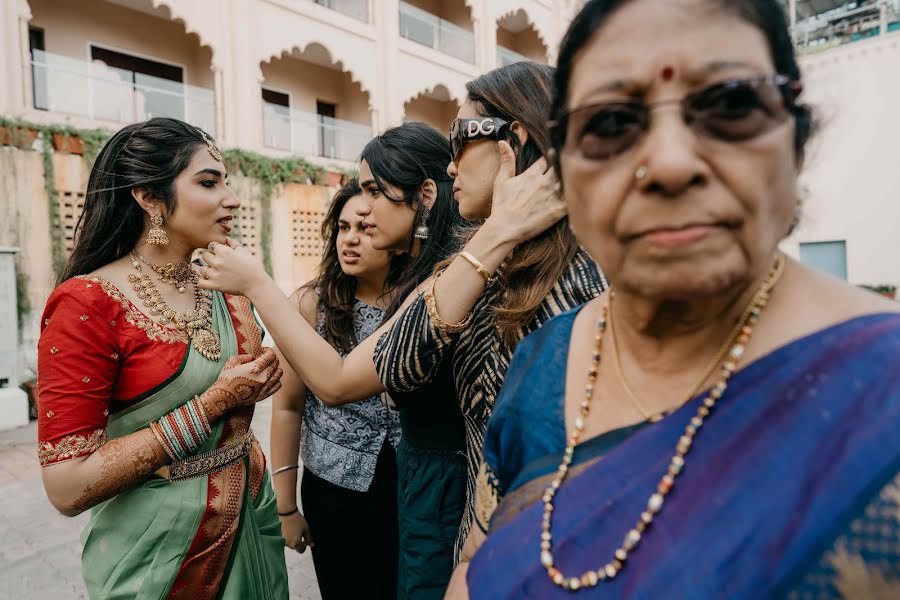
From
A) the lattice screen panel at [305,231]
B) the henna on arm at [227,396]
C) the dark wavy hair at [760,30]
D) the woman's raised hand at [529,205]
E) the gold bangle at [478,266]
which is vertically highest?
the lattice screen panel at [305,231]

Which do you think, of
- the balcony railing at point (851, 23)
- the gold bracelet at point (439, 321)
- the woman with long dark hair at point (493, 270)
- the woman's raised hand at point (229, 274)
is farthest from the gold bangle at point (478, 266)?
the balcony railing at point (851, 23)

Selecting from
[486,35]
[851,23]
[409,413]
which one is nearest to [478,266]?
[409,413]

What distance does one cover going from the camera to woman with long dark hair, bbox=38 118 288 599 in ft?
4.72

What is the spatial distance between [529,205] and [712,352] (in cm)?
61

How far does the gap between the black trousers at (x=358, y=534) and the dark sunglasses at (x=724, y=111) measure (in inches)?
68.2

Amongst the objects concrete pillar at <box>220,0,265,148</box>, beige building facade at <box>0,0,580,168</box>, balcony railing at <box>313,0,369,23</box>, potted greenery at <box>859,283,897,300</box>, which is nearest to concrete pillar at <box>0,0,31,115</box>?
beige building facade at <box>0,0,580,168</box>

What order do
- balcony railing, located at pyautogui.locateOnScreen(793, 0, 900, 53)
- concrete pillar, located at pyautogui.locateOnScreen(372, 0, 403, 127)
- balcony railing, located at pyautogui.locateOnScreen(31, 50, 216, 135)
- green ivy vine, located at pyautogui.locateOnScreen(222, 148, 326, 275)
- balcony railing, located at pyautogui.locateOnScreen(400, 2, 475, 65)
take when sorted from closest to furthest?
balcony railing, located at pyautogui.locateOnScreen(31, 50, 216, 135) → green ivy vine, located at pyautogui.locateOnScreen(222, 148, 326, 275) → concrete pillar, located at pyautogui.locateOnScreen(372, 0, 403, 127) → balcony railing, located at pyautogui.locateOnScreen(400, 2, 475, 65) → balcony railing, located at pyautogui.locateOnScreen(793, 0, 900, 53)

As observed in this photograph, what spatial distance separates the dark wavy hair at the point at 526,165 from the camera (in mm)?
1237

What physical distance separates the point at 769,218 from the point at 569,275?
2.04 ft

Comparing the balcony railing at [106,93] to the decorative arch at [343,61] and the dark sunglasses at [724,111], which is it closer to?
the decorative arch at [343,61]

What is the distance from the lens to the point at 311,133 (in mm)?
11625

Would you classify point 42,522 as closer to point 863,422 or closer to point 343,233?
point 343,233

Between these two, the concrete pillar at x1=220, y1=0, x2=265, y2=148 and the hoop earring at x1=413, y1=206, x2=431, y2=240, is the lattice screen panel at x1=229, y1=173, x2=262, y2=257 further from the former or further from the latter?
the hoop earring at x1=413, y1=206, x2=431, y2=240

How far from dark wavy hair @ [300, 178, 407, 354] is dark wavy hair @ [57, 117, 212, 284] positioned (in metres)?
0.72
